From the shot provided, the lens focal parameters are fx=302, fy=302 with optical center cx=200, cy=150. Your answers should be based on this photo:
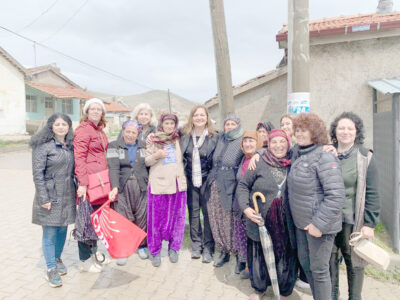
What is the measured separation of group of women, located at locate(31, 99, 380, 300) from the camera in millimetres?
2490

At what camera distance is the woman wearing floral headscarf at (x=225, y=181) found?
3468mm

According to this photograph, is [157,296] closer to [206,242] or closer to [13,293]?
[206,242]

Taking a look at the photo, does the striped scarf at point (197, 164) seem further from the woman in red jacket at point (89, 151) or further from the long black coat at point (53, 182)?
the long black coat at point (53, 182)

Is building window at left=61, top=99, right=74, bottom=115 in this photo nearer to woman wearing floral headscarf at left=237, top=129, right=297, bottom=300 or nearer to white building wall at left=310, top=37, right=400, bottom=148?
white building wall at left=310, top=37, right=400, bottom=148

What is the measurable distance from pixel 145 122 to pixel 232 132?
3.84ft

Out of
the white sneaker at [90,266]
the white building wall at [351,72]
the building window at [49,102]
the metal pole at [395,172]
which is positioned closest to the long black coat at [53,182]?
the white sneaker at [90,266]

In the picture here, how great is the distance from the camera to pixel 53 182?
324 centimetres

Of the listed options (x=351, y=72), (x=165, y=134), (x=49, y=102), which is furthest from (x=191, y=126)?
(x=49, y=102)

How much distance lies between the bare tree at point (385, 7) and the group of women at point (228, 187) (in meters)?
4.80

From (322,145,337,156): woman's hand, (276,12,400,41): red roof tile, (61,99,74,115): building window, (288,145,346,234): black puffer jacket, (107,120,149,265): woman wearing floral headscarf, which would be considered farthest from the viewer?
(61,99,74,115): building window

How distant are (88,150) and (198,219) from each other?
5.36ft

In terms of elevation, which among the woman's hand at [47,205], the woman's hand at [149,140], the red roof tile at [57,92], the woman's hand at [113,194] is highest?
the red roof tile at [57,92]

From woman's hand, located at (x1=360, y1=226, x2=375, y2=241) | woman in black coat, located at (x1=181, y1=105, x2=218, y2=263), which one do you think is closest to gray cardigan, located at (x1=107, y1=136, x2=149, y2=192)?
woman in black coat, located at (x1=181, y1=105, x2=218, y2=263)

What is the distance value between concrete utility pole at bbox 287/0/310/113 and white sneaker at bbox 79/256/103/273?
127 inches
